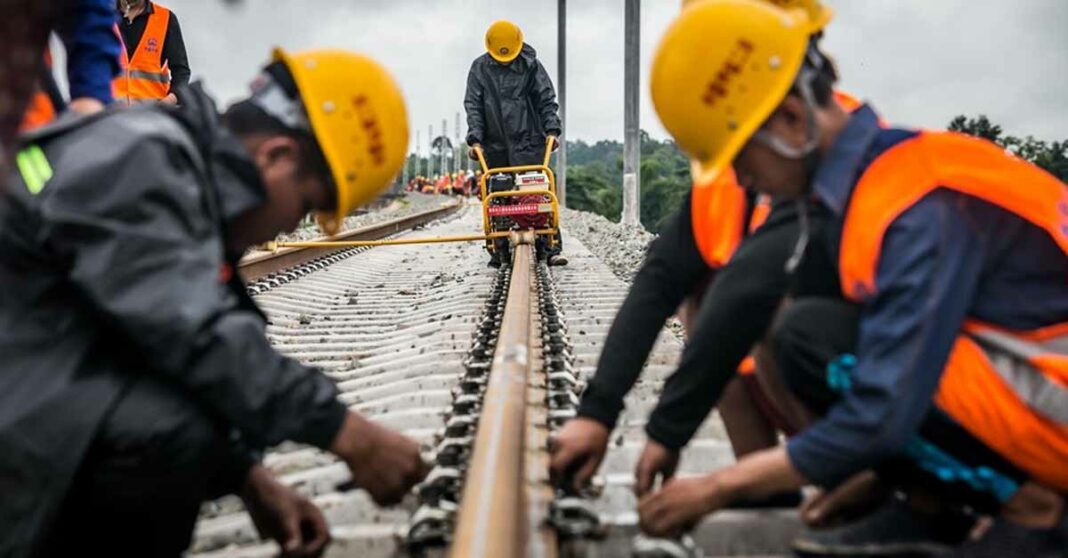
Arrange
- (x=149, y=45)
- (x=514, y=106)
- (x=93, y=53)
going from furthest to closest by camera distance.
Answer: (x=514, y=106), (x=149, y=45), (x=93, y=53)

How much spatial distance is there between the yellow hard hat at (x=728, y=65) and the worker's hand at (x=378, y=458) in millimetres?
847

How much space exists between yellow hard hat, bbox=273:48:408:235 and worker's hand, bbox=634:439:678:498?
35.2 inches

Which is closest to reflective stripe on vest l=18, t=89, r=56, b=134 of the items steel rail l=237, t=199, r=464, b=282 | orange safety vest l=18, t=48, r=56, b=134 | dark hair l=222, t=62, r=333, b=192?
orange safety vest l=18, t=48, r=56, b=134

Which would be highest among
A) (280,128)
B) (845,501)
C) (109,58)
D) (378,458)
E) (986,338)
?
(109,58)

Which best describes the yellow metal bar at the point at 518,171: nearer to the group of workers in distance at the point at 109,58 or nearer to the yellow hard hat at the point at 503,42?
the yellow hard hat at the point at 503,42

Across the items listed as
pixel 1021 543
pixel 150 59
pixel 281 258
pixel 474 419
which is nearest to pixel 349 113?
pixel 474 419

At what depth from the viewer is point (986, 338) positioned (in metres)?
1.90

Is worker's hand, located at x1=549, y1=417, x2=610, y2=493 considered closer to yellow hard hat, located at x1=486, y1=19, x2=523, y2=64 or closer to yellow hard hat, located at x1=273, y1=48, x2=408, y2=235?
yellow hard hat, located at x1=273, y1=48, x2=408, y2=235

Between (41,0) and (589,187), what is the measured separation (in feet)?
193

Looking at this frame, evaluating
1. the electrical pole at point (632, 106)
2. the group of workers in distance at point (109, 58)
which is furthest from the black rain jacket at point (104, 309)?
the electrical pole at point (632, 106)

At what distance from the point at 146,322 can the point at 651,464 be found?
3.97 feet

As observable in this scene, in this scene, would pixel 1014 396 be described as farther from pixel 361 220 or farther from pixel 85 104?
pixel 361 220

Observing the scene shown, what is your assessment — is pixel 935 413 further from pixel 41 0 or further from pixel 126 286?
pixel 41 0

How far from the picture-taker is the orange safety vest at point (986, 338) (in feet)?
6.00
